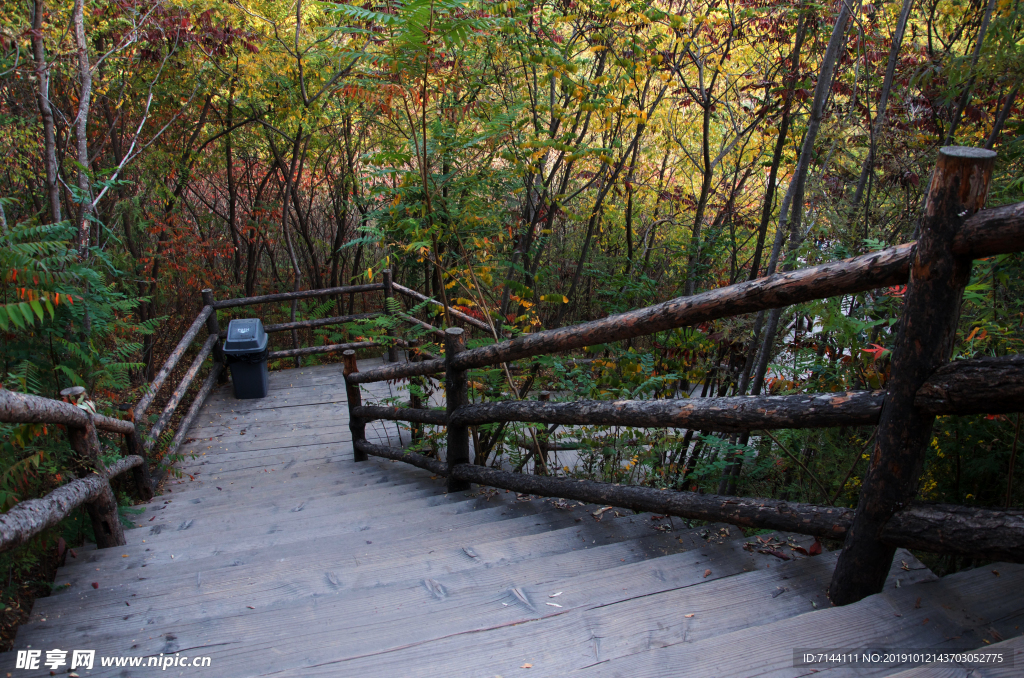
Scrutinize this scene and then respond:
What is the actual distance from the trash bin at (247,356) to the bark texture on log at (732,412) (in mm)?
4400

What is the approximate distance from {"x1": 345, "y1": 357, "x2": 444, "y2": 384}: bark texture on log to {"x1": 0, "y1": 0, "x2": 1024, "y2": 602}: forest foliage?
1.62 ft

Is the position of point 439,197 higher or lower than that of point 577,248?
higher

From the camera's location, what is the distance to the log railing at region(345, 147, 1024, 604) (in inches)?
55.7

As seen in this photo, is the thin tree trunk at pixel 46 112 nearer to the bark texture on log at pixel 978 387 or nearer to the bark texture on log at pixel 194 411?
the bark texture on log at pixel 194 411

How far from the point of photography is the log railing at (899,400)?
1416 mm

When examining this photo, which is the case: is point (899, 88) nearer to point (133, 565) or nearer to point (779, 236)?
point (779, 236)

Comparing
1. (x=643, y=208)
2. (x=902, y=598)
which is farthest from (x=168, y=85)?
(x=902, y=598)

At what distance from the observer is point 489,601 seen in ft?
6.48

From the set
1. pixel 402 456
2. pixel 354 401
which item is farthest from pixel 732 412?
pixel 354 401

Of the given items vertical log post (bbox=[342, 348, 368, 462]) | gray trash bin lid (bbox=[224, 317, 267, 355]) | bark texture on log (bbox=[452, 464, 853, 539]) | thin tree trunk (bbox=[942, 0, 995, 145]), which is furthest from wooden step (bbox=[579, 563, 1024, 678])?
gray trash bin lid (bbox=[224, 317, 267, 355])

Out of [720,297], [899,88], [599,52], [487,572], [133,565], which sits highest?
[599,52]

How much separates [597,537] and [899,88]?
3804 millimetres

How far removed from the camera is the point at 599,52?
553 centimetres

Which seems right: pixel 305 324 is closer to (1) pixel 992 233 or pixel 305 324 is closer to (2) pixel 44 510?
(2) pixel 44 510
